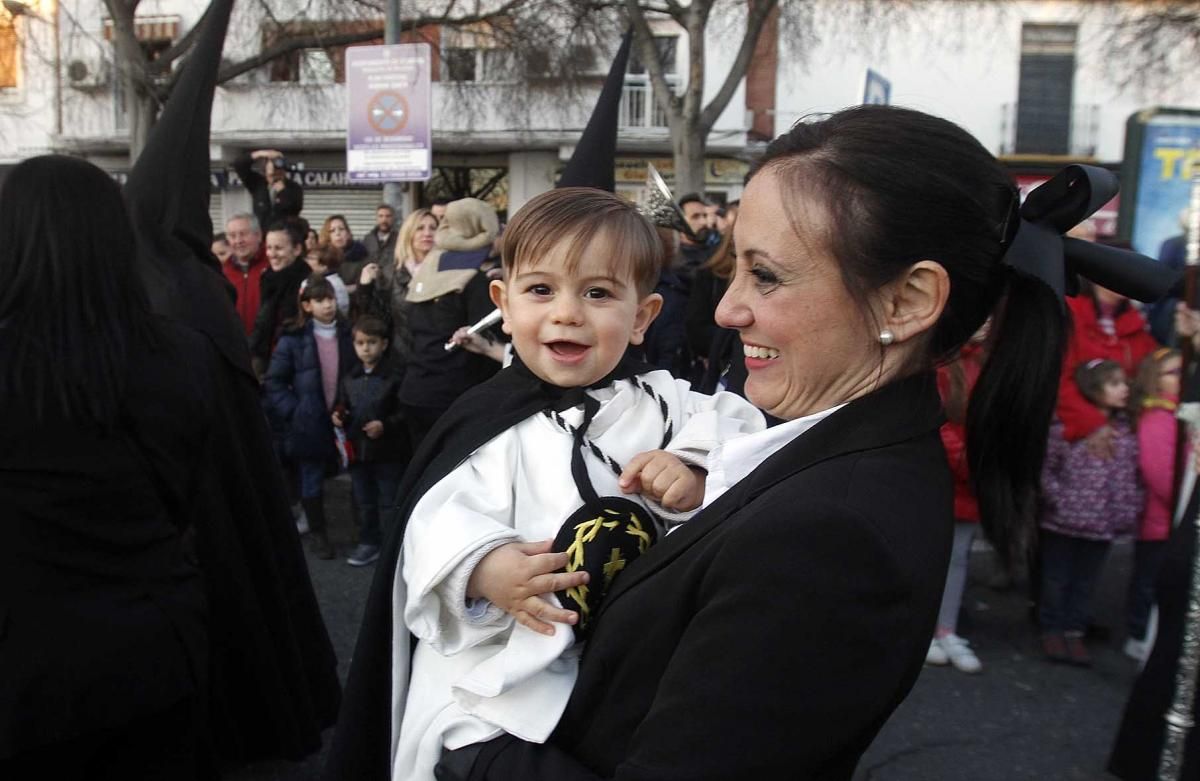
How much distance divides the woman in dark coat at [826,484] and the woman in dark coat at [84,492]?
987 millimetres

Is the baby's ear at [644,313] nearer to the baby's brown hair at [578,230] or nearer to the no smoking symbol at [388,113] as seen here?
the baby's brown hair at [578,230]

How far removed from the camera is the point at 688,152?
13.4 meters

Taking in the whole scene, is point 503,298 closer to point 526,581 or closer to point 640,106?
point 526,581

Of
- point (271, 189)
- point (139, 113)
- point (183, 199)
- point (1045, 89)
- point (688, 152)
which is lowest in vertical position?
point (183, 199)

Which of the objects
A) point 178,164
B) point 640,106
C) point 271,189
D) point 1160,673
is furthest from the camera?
point 640,106

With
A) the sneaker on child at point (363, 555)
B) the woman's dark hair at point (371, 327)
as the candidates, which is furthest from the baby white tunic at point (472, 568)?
the woman's dark hair at point (371, 327)

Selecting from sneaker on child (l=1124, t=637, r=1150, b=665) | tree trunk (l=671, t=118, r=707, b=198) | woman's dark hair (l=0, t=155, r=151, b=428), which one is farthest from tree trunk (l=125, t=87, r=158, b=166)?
sneaker on child (l=1124, t=637, r=1150, b=665)

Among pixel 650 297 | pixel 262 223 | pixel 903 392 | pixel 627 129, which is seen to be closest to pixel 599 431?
pixel 650 297

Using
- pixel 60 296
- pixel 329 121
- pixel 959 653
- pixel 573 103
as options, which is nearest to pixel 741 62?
pixel 573 103

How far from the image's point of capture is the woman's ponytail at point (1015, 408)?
49.3 inches

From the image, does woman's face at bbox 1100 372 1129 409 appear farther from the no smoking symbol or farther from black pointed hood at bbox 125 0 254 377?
the no smoking symbol

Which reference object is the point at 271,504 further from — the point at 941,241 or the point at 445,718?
the point at 941,241

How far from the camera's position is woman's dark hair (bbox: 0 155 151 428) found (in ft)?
6.25

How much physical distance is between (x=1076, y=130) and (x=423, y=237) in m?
19.7
